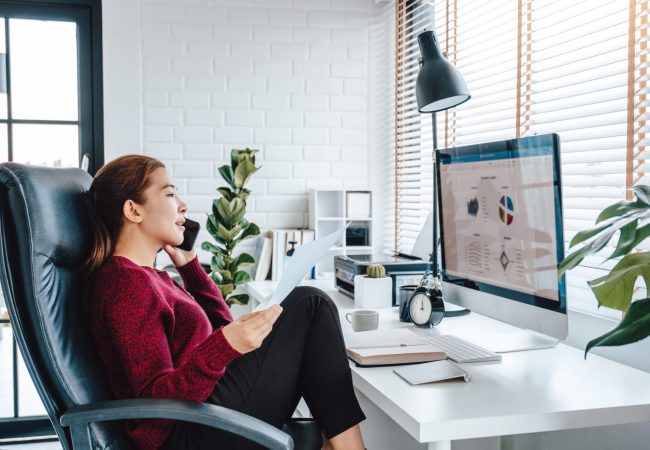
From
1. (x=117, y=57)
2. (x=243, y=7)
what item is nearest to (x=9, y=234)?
(x=117, y=57)

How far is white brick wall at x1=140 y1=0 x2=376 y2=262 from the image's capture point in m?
3.18

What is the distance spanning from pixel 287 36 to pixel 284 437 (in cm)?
255

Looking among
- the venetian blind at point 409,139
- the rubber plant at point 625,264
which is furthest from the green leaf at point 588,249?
the venetian blind at point 409,139

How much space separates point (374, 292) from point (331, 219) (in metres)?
1.10

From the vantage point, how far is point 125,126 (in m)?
3.12

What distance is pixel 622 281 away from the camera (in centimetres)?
107

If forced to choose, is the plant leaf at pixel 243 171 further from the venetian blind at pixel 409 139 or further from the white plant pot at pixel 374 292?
the white plant pot at pixel 374 292

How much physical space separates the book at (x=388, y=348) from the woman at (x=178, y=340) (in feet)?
0.19

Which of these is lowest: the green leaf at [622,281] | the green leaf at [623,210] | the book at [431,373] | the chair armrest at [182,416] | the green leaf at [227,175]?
the chair armrest at [182,416]

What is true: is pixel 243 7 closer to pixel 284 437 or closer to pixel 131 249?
pixel 131 249

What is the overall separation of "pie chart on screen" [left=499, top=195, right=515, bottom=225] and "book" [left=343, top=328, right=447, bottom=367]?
0.37 m

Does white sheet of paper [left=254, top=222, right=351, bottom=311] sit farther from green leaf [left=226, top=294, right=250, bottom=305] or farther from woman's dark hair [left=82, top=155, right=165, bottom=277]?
green leaf [left=226, top=294, right=250, bottom=305]

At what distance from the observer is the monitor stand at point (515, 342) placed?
162cm

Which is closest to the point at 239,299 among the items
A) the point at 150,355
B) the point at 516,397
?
the point at 150,355
